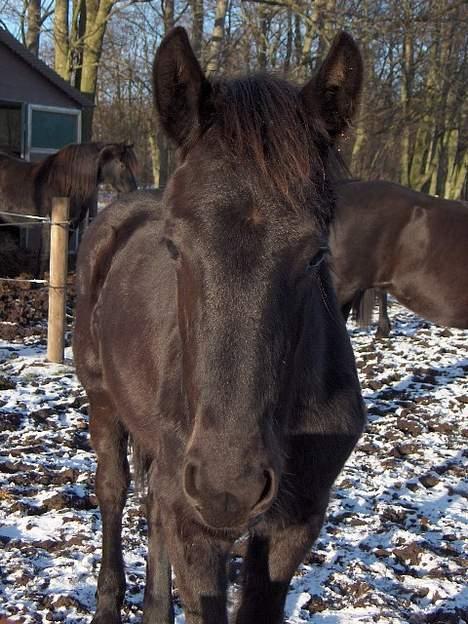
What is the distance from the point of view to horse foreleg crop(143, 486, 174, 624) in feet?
9.19

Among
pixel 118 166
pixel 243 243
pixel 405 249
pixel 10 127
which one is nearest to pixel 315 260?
pixel 243 243

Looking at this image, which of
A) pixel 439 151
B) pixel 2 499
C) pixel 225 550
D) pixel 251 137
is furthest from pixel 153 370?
pixel 439 151

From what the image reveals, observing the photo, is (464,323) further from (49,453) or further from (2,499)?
(2,499)

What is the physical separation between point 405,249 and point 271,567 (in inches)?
206

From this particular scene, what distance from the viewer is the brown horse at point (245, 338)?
1.55 meters

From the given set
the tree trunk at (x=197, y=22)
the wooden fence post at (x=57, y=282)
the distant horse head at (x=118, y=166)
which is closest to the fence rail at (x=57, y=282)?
the wooden fence post at (x=57, y=282)

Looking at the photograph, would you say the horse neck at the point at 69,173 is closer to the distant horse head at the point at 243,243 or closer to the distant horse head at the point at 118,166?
the distant horse head at the point at 118,166

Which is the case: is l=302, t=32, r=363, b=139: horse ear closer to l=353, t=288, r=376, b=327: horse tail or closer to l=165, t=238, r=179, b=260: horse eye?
l=165, t=238, r=179, b=260: horse eye

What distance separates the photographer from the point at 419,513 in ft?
13.0

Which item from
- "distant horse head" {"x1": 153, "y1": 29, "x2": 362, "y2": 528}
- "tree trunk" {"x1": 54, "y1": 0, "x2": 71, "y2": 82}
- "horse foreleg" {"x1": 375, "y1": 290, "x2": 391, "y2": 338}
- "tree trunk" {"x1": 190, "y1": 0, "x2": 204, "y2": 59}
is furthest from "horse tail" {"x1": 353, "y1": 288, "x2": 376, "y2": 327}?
"tree trunk" {"x1": 54, "y1": 0, "x2": 71, "y2": 82}

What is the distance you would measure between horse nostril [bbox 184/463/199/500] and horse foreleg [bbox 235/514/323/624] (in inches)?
27.2

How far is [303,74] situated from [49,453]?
12.8m

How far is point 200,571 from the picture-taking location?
203 cm

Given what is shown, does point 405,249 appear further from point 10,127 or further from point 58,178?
point 10,127
